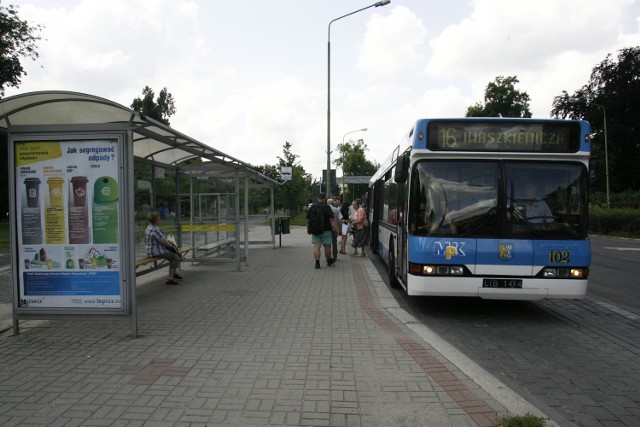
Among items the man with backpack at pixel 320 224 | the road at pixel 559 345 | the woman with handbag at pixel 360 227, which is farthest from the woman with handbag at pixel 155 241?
the woman with handbag at pixel 360 227

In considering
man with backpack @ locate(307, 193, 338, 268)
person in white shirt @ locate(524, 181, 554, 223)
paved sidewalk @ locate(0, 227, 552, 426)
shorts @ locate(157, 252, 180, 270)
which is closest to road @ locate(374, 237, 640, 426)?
paved sidewalk @ locate(0, 227, 552, 426)

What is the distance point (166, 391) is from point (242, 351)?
112cm

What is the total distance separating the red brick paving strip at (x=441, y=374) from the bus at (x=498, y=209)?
69 centimetres

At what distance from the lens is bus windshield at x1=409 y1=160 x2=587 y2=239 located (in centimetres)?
647

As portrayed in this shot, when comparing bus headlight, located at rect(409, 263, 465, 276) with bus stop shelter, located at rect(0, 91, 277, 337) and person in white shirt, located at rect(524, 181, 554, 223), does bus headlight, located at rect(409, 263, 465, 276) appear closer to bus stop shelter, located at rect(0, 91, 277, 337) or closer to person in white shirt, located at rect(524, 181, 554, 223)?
person in white shirt, located at rect(524, 181, 554, 223)

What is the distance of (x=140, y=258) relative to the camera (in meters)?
8.97

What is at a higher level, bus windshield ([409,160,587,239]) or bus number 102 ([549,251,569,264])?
bus windshield ([409,160,587,239])

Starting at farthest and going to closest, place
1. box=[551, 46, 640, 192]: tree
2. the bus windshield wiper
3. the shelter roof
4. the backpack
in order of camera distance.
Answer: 1. box=[551, 46, 640, 192]: tree
2. the backpack
3. the bus windshield wiper
4. the shelter roof

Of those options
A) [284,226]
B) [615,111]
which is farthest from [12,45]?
[615,111]

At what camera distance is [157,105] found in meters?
64.8

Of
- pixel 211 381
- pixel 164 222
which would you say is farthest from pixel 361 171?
pixel 211 381

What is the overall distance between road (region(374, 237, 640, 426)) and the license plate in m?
0.55

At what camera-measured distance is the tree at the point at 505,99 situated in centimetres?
5697

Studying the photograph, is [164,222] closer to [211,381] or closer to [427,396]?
[211,381]
